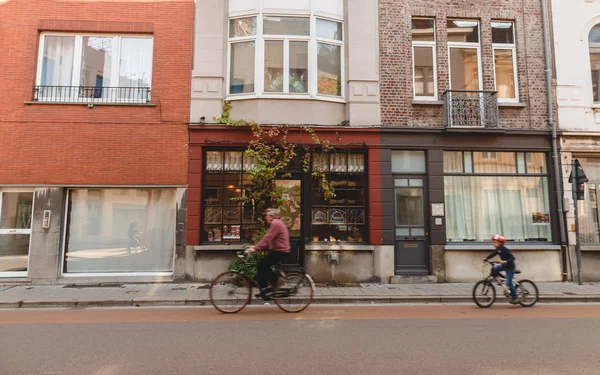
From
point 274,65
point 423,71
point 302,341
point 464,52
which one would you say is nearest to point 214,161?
point 274,65

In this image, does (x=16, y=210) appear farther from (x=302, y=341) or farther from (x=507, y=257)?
(x=507, y=257)

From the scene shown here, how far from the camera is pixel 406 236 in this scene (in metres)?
10.6

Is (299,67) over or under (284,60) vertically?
under

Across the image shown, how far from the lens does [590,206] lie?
36.1ft

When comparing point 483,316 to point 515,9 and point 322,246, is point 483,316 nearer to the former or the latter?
point 322,246

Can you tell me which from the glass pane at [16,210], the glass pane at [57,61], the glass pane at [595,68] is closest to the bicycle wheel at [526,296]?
the glass pane at [595,68]

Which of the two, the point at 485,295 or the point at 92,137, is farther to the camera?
the point at 92,137

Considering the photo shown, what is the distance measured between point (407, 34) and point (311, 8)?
297cm

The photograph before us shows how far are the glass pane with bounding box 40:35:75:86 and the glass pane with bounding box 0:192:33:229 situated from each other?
3271 mm

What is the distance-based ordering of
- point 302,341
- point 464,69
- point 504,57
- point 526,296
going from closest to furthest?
point 302,341 → point 526,296 → point 464,69 → point 504,57

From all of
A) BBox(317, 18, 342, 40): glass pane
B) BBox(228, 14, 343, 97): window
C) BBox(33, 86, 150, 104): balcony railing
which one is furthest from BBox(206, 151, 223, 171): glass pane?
BBox(317, 18, 342, 40): glass pane

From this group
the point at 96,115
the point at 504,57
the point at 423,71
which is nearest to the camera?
the point at 96,115

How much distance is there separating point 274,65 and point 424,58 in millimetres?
4591

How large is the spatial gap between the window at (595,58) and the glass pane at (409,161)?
590 cm
